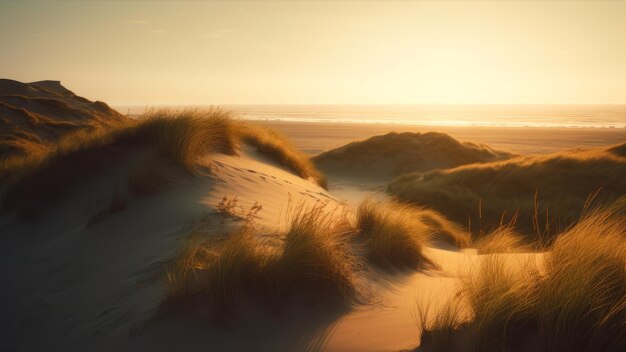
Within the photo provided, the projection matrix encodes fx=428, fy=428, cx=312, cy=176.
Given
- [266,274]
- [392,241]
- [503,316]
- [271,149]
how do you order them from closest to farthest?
[503,316] → [266,274] → [392,241] → [271,149]

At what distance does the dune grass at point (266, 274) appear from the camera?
108 inches

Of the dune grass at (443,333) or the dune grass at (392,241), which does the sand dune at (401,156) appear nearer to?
the dune grass at (392,241)

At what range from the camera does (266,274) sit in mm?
2881

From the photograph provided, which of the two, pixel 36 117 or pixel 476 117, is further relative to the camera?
pixel 476 117

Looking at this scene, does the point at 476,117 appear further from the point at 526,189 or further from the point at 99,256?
the point at 99,256

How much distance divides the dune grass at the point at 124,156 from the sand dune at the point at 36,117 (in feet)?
23.5

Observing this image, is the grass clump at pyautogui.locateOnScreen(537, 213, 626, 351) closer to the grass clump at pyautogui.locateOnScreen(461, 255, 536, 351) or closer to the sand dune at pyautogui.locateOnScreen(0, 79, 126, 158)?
the grass clump at pyautogui.locateOnScreen(461, 255, 536, 351)

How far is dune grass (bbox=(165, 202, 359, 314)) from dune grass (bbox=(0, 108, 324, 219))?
3134 millimetres

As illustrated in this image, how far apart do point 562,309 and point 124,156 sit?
6.53 metres

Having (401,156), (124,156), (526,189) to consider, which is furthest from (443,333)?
(401,156)

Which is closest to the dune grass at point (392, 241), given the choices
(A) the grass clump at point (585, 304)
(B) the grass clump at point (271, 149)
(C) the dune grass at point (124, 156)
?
(A) the grass clump at point (585, 304)

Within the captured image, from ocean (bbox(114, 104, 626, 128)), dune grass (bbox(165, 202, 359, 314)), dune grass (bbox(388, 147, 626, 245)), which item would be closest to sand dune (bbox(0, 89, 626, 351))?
dune grass (bbox(165, 202, 359, 314))

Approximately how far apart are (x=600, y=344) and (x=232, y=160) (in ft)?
20.7

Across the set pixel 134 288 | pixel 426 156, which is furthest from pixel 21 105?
pixel 134 288
